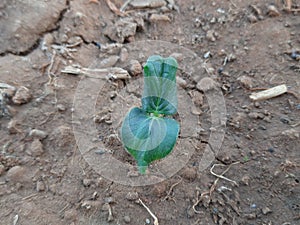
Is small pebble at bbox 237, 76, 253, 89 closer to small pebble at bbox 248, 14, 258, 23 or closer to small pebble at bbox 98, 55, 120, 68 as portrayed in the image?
small pebble at bbox 248, 14, 258, 23

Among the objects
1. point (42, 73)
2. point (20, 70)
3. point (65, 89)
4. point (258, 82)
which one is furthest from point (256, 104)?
point (20, 70)

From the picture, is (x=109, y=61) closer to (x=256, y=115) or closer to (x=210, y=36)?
(x=210, y=36)

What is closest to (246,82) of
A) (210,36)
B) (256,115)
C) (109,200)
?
(256,115)

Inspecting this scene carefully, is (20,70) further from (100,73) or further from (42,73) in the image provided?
(100,73)

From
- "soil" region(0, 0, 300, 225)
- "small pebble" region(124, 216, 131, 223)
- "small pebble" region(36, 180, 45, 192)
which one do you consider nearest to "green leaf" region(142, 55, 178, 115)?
"soil" region(0, 0, 300, 225)

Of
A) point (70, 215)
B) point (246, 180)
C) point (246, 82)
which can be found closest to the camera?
point (70, 215)

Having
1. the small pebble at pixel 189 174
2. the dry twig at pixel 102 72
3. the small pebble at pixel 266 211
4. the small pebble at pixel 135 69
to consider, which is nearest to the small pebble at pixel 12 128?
the dry twig at pixel 102 72

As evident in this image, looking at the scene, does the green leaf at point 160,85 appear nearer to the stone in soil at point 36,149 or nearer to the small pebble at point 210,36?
the stone in soil at point 36,149
